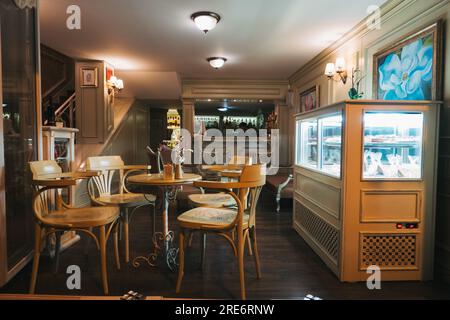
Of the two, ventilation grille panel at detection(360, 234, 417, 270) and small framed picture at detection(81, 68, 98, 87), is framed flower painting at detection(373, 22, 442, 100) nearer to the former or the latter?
ventilation grille panel at detection(360, 234, 417, 270)

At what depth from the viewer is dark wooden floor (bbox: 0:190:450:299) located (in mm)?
2117

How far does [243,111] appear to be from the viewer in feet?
31.8

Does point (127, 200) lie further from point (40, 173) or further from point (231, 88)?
point (231, 88)

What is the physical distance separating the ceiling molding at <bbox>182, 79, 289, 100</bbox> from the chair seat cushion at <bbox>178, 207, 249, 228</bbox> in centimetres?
477

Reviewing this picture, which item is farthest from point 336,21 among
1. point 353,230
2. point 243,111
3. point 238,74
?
point 243,111

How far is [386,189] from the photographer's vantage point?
2.30m

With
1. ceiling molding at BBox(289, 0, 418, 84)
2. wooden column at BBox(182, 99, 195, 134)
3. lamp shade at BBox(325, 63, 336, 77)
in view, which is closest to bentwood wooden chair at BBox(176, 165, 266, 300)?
ceiling molding at BBox(289, 0, 418, 84)

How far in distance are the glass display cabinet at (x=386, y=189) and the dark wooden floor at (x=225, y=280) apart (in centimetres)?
18

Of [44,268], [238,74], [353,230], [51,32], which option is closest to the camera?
[353,230]

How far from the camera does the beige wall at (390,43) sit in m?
2.32

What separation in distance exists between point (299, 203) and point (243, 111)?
21.5 ft

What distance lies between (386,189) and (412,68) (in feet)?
4.11

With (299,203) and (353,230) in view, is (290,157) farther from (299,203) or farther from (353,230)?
(353,230)

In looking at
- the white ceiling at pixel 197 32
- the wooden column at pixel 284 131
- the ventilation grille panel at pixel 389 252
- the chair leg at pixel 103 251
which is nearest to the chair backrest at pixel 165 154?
the chair leg at pixel 103 251
